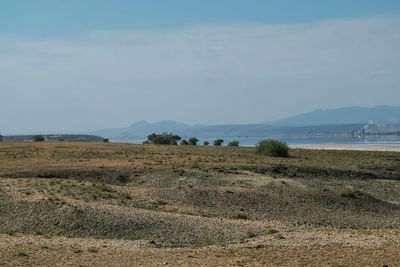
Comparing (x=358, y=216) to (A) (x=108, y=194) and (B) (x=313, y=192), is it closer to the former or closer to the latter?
(B) (x=313, y=192)

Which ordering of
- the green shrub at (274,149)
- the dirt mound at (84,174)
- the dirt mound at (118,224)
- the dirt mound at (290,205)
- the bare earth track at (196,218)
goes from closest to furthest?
the bare earth track at (196,218)
the dirt mound at (118,224)
the dirt mound at (290,205)
the dirt mound at (84,174)
the green shrub at (274,149)

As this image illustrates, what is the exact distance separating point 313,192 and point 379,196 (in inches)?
229

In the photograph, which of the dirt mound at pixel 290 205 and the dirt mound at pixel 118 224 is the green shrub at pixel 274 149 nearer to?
the dirt mound at pixel 290 205

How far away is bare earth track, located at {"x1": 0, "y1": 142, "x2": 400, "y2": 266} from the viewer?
1569cm

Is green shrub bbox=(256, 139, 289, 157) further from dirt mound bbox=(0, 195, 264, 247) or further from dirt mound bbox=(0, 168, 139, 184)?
dirt mound bbox=(0, 195, 264, 247)

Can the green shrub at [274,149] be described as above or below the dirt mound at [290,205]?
above

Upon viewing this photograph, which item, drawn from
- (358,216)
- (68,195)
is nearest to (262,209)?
(358,216)

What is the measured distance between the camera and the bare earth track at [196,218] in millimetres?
15688

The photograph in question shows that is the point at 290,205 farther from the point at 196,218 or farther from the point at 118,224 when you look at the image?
the point at 118,224

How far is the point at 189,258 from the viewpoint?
1554 centimetres

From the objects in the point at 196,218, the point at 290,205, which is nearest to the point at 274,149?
the point at 290,205

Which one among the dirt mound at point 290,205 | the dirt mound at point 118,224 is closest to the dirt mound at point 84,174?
the dirt mound at point 290,205

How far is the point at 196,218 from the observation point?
22.0 meters

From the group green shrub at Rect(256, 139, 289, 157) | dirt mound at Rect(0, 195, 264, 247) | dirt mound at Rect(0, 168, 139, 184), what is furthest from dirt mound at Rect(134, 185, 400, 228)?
green shrub at Rect(256, 139, 289, 157)
